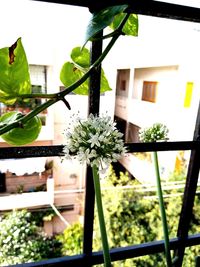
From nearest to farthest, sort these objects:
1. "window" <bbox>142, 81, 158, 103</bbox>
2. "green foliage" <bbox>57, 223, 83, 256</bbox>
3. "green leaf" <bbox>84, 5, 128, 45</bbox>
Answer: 1. "green leaf" <bbox>84, 5, 128, 45</bbox>
2. "window" <bbox>142, 81, 158, 103</bbox>
3. "green foliage" <bbox>57, 223, 83, 256</bbox>

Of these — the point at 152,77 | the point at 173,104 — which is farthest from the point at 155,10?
the point at 173,104

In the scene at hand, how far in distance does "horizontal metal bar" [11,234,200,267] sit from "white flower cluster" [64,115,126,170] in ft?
0.91

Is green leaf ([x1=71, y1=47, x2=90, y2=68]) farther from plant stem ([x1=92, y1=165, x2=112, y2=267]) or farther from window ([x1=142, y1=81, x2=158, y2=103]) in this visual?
window ([x1=142, y1=81, x2=158, y2=103])

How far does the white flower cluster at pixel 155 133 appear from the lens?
45 cm

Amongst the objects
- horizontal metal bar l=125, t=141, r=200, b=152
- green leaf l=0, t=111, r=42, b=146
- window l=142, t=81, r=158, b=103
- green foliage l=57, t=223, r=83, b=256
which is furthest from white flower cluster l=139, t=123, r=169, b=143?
green foliage l=57, t=223, r=83, b=256

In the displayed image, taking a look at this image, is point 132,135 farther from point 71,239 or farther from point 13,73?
point 71,239

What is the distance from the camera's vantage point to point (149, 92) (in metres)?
1.33

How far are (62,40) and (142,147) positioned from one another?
0.33 m

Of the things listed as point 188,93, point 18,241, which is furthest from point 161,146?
point 18,241

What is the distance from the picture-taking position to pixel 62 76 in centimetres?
39

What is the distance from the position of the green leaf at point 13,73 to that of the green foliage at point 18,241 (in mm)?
922

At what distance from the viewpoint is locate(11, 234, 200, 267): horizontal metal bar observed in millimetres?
454

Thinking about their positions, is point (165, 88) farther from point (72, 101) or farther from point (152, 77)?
point (72, 101)

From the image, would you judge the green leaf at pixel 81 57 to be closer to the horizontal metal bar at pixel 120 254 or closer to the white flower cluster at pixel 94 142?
the white flower cluster at pixel 94 142
